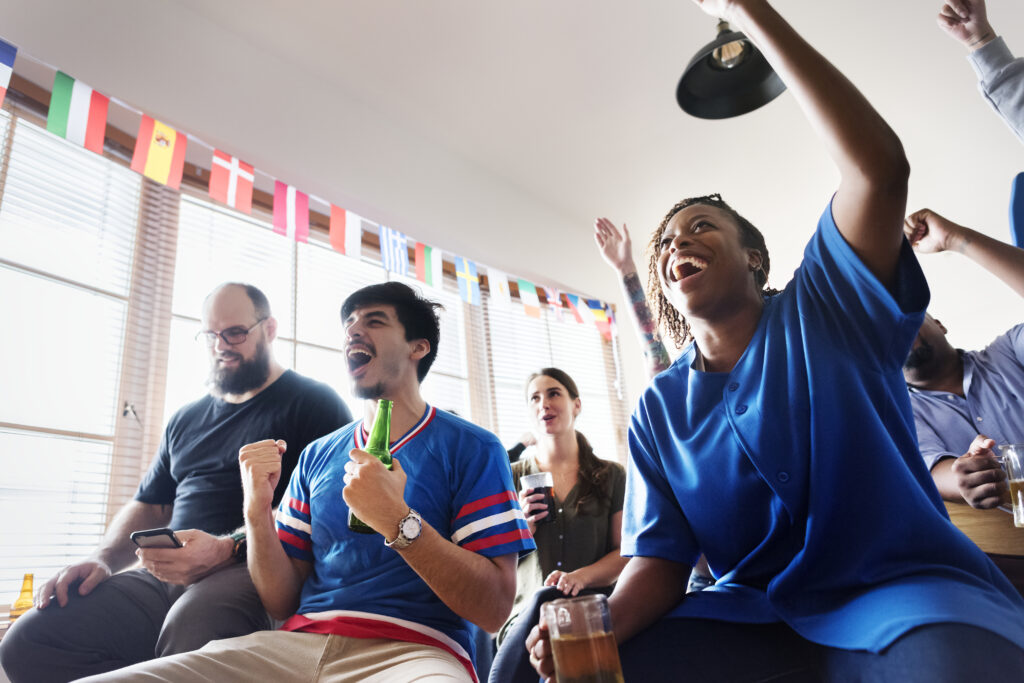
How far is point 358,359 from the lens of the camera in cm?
161

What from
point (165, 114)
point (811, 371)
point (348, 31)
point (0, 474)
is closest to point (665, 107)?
point (348, 31)

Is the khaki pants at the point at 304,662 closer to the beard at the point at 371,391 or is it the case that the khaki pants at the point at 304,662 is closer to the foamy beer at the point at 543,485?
the beard at the point at 371,391

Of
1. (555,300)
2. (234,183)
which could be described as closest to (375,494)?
(234,183)

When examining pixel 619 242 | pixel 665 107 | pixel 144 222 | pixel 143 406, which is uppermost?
pixel 665 107

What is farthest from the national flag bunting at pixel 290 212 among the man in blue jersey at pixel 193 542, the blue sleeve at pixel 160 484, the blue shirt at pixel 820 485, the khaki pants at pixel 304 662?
the blue shirt at pixel 820 485

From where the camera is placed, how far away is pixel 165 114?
256cm

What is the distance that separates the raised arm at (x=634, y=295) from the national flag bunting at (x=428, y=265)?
63.9 inches

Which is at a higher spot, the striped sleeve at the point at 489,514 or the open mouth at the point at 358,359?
the open mouth at the point at 358,359

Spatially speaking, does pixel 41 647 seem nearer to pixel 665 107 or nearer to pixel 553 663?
pixel 553 663

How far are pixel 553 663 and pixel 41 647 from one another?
4.43ft

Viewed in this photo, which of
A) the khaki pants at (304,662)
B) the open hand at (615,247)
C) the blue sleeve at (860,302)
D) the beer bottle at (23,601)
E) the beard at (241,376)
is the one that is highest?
the open hand at (615,247)

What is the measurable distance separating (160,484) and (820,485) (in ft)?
5.91

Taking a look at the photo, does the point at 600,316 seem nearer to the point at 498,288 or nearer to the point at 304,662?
the point at 498,288

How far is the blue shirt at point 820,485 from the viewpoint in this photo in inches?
29.1
